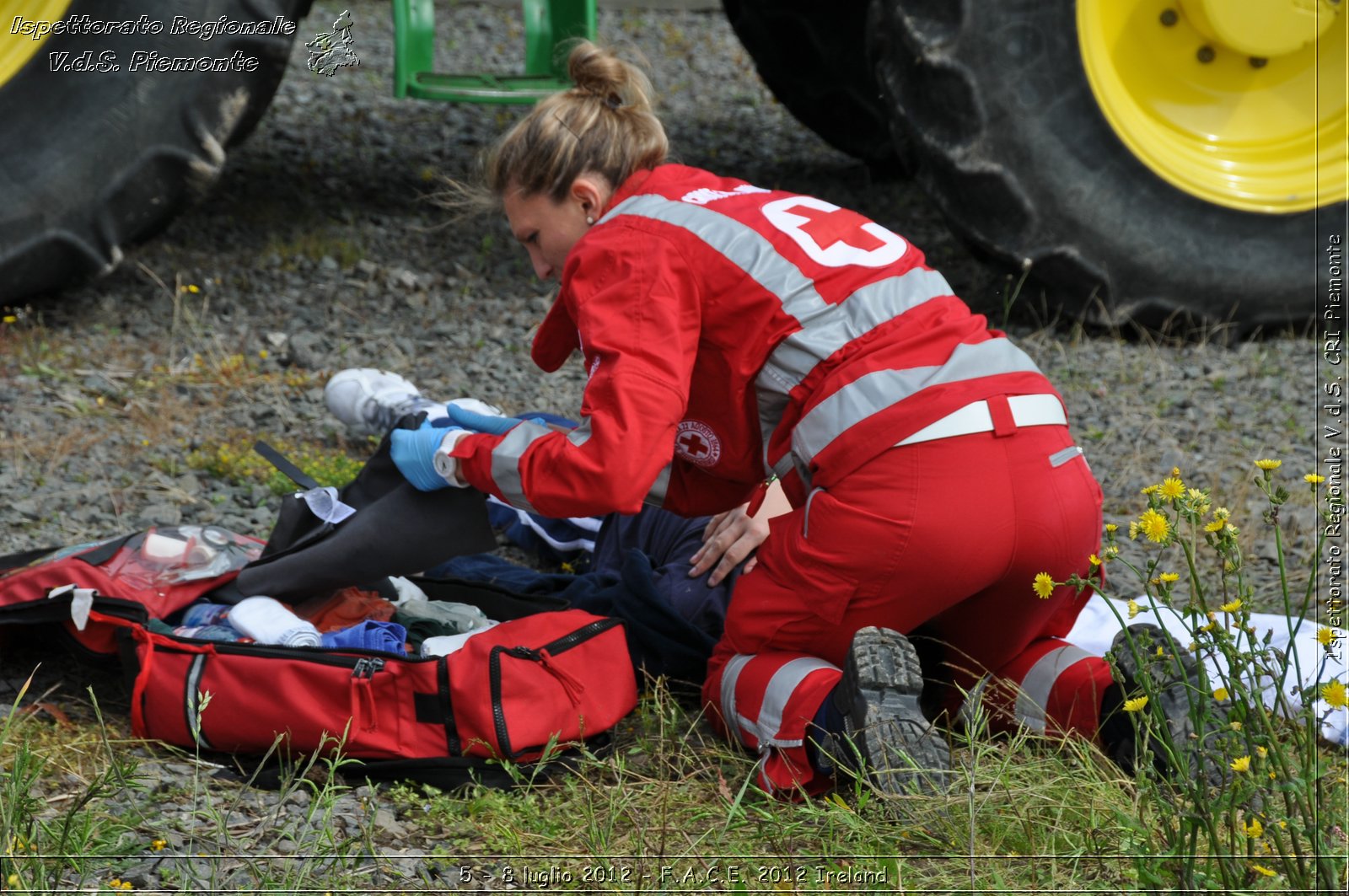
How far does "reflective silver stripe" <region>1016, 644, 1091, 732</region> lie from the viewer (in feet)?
7.61

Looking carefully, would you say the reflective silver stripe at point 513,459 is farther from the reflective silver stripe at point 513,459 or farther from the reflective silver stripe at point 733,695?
the reflective silver stripe at point 733,695

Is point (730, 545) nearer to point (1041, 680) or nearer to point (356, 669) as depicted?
point (1041, 680)

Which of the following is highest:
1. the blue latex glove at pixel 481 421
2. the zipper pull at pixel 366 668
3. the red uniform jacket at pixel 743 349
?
the red uniform jacket at pixel 743 349

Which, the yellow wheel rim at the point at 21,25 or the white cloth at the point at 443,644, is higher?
the yellow wheel rim at the point at 21,25

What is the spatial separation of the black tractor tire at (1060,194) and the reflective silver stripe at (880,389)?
5.82 ft

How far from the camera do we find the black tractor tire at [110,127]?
3.61m

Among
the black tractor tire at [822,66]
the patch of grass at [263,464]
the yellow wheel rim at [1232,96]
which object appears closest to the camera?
the patch of grass at [263,464]

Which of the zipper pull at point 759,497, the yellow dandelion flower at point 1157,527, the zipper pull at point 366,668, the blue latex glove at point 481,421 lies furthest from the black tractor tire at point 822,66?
the yellow dandelion flower at point 1157,527

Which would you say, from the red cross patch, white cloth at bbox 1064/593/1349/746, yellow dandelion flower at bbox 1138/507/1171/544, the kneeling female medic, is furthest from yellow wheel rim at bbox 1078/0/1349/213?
yellow dandelion flower at bbox 1138/507/1171/544

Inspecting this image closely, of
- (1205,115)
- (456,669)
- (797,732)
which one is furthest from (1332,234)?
(456,669)

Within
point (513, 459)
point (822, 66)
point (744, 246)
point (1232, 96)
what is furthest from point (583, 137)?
point (822, 66)

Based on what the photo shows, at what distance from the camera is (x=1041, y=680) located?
2.34m

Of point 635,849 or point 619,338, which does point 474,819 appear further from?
point 619,338

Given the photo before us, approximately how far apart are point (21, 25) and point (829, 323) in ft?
8.50
